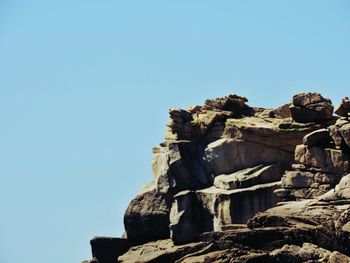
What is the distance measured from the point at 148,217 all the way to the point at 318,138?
22296mm

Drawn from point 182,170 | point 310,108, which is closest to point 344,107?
point 310,108

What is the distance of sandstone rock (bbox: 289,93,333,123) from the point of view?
157875 mm

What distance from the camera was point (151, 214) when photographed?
538ft

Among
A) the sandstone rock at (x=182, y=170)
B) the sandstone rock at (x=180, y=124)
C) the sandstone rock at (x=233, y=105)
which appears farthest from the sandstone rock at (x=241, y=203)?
the sandstone rock at (x=233, y=105)

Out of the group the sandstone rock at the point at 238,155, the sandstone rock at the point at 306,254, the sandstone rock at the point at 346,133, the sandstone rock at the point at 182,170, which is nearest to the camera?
the sandstone rock at the point at 306,254

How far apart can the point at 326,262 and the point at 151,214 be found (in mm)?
31940

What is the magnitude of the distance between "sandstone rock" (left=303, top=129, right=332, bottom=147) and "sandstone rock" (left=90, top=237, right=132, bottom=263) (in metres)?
24.0

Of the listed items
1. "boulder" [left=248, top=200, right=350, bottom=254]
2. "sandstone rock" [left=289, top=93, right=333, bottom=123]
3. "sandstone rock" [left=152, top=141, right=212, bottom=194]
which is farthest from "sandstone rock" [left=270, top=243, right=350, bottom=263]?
"sandstone rock" [left=152, top=141, right=212, bottom=194]

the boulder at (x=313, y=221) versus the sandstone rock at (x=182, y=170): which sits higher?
the sandstone rock at (x=182, y=170)

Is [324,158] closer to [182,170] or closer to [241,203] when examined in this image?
[241,203]

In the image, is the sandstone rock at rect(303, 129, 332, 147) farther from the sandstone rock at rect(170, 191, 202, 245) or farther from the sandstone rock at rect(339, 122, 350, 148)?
the sandstone rock at rect(170, 191, 202, 245)

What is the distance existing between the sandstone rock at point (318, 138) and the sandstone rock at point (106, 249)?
945 inches

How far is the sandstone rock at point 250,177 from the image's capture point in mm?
157125

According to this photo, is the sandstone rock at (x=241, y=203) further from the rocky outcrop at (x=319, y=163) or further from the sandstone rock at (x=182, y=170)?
the sandstone rock at (x=182, y=170)
